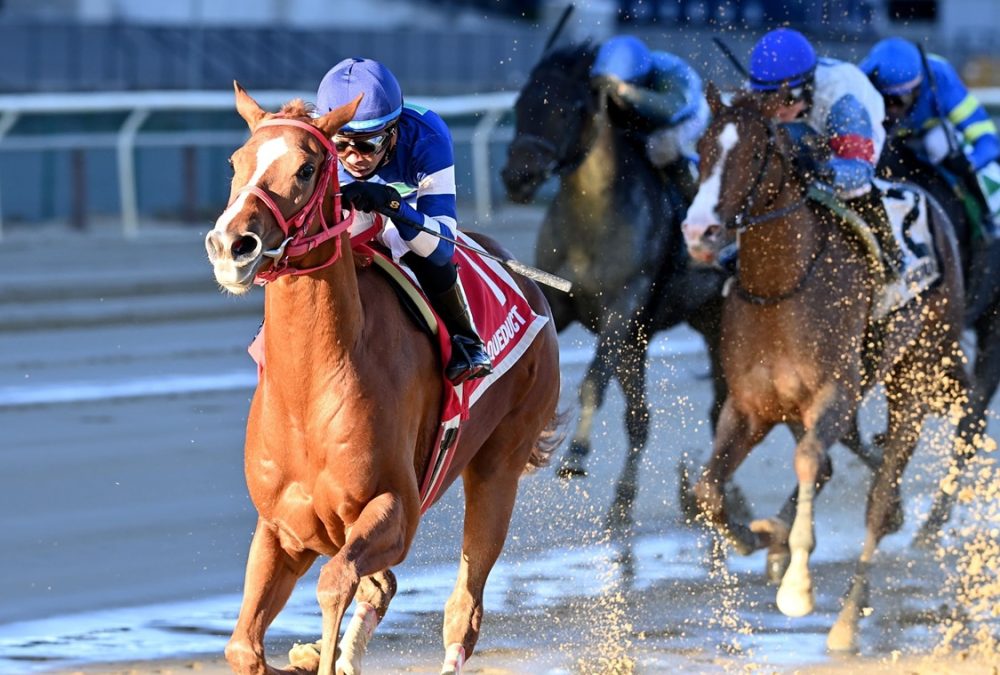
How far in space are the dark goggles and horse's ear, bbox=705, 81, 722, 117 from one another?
2.20 meters

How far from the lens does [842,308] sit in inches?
273

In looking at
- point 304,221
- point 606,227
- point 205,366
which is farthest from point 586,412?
point 205,366

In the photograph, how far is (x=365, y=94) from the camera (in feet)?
15.3

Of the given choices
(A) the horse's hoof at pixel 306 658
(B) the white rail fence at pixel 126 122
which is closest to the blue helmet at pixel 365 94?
(A) the horse's hoof at pixel 306 658

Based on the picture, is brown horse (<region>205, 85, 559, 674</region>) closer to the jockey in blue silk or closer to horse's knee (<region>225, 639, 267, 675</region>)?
horse's knee (<region>225, 639, 267, 675</region>)

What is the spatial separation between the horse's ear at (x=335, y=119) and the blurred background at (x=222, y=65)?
5.54m

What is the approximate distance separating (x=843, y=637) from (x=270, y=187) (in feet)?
9.71

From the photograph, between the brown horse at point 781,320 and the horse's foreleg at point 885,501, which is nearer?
the horse's foreleg at point 885,501

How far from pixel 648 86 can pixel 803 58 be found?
1498 mm

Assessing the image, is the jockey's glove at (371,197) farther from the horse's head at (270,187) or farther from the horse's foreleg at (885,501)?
the horse's foreleg at (885,501)

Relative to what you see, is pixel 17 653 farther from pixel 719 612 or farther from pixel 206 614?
pixel 719 612

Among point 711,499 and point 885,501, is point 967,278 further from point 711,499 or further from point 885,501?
point 711,499

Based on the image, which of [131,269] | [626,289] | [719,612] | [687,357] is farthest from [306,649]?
[131,269]

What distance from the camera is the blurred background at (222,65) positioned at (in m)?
14.1
